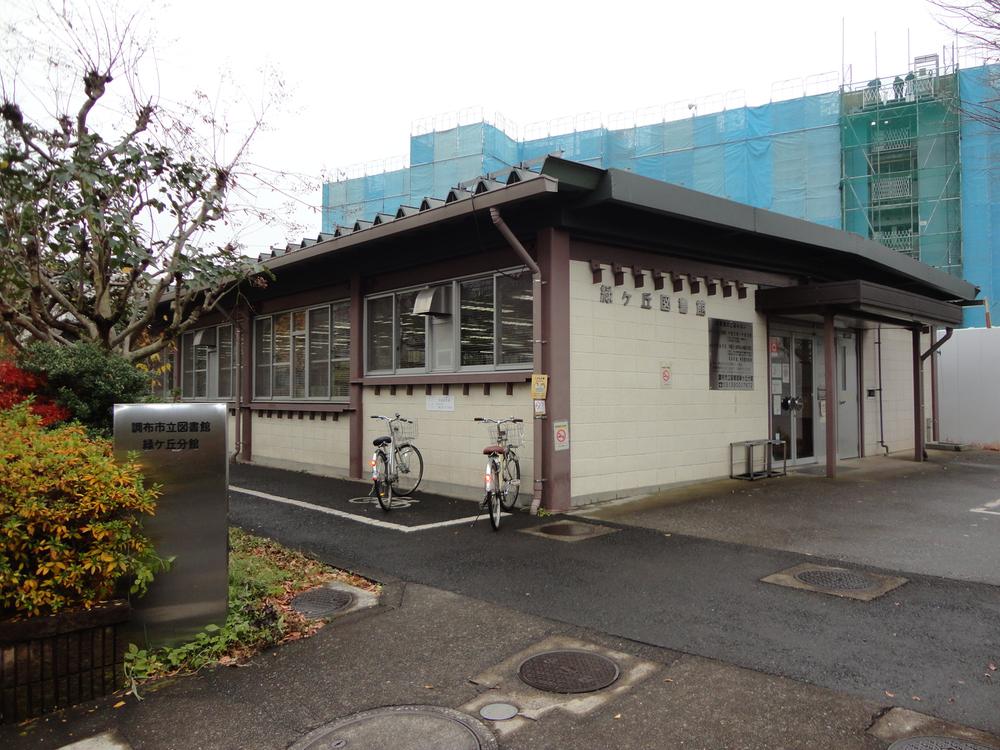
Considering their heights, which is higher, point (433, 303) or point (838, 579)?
point (433, 303)

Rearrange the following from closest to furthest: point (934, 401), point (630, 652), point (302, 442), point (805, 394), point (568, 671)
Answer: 1. point (568, 671)
2. point (630, 652)
3. point (805, 394)
4. point (302, 442)
5. point (934, 401)

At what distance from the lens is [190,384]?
16.7 meters

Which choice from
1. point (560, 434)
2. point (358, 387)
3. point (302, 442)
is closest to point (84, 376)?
point (560, 434)

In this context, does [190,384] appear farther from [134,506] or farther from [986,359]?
[986,359]

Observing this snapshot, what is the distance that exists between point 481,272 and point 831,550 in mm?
→ 5191

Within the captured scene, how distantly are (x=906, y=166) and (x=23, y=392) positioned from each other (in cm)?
2748

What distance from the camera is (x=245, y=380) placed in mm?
13945

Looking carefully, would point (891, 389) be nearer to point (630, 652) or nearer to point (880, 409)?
point (880, 409)

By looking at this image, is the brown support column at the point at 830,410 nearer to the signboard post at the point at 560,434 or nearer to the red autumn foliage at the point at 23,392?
the signboard post at the point at 560,434

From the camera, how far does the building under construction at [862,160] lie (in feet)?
74.1

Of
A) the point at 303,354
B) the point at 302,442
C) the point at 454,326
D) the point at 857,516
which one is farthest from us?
the point at 303,354

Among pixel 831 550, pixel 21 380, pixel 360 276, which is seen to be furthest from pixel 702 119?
pixel 21 380

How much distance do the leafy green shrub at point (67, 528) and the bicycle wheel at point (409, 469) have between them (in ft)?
18.1

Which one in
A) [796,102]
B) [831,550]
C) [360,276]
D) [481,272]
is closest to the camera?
[831,550]
